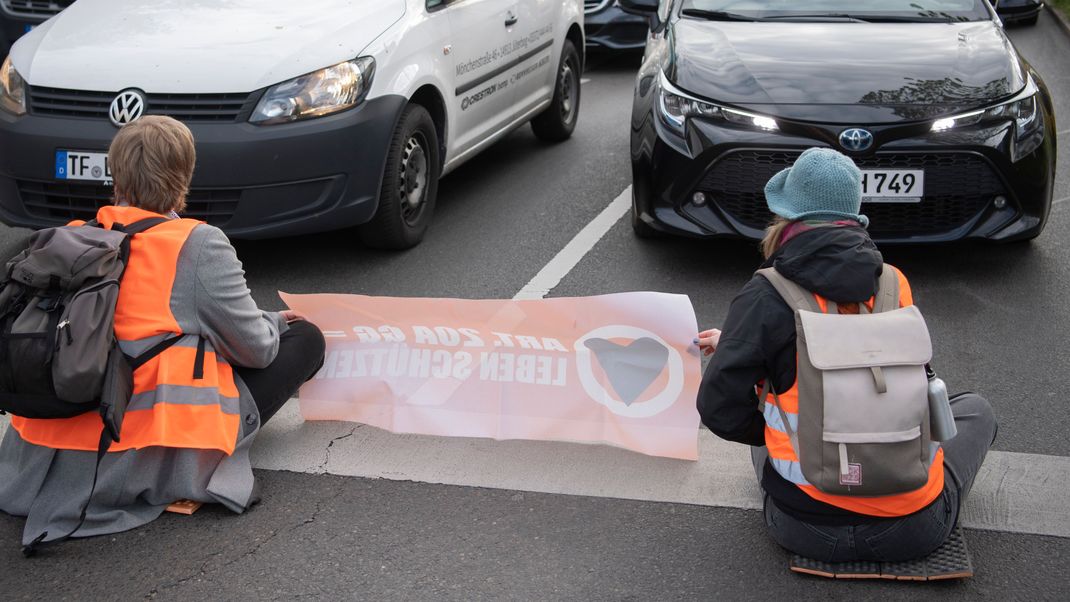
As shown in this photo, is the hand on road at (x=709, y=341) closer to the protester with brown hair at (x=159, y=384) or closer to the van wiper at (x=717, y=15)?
the protester with brown hair at (x=159, y=384)

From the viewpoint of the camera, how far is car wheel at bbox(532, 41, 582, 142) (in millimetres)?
8156

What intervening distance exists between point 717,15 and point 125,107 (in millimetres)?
3054

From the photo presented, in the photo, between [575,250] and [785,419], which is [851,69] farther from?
[785,419]

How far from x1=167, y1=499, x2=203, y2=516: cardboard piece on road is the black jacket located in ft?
5.11

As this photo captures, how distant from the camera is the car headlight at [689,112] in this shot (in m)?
5.22

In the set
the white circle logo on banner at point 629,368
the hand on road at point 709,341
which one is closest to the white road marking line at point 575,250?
the white circle logo on banner at point 629,368

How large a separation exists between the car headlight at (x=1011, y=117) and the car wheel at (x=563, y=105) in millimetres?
3414

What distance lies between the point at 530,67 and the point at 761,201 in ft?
8.52

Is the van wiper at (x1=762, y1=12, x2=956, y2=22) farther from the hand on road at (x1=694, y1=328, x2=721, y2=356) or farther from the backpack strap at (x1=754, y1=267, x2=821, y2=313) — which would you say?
the backpack strap at (x1=754, y1=267, x2=821, y2=313)

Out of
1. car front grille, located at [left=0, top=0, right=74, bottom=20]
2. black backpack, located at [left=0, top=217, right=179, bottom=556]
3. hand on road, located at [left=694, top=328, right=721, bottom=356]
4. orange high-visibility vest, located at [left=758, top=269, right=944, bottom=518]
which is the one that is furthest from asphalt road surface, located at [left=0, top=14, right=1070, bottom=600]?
car front grille, located at [left=0, top=0, right=74, bottom=20]

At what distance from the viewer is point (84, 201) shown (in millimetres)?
5262

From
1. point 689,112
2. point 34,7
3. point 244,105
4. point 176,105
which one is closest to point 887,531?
point 689,112

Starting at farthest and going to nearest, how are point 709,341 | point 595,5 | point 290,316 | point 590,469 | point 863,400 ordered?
point 595,5 → point 290,316 → point 590,469 → point 709,341 → point 863,400

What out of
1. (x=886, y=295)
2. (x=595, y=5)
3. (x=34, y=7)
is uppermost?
(x=886, y=295)
